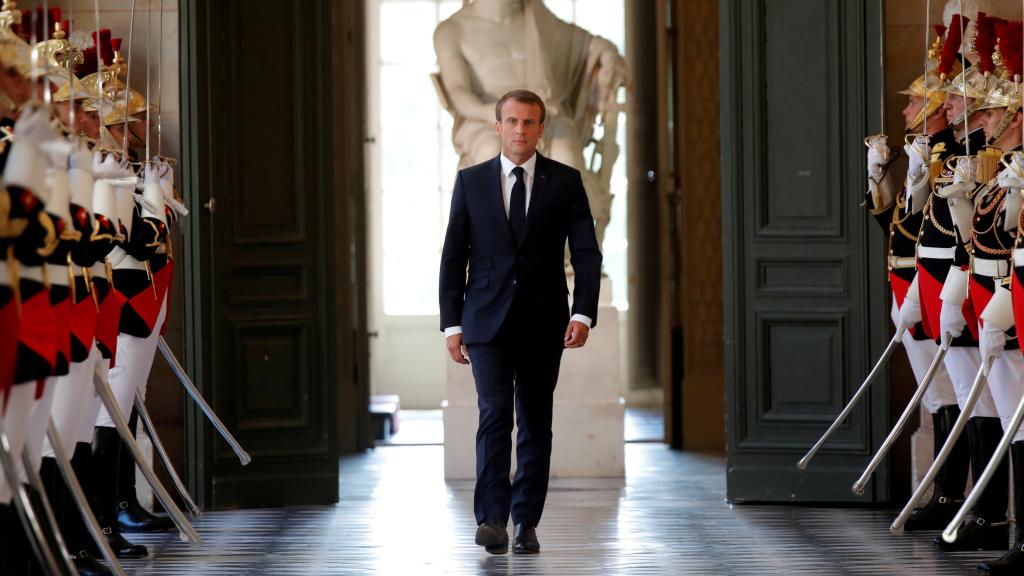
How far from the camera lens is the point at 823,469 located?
6164mm

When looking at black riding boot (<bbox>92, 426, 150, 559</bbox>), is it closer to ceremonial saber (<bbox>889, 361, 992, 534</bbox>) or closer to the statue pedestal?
the statue pedestal

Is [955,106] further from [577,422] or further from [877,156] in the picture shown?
[577,422]

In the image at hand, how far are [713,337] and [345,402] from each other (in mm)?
1946

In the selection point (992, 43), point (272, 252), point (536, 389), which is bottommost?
point (536, 389)

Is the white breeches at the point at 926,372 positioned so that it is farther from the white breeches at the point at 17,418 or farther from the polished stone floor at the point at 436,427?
the white breeches at the point at 17,418

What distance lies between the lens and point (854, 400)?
5.88 m

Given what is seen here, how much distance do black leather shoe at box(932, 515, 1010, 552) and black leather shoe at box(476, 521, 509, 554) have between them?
4.64ft

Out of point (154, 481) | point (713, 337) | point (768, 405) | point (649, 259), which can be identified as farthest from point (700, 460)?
point (154, 481)

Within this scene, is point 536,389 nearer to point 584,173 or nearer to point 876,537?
point 876,537

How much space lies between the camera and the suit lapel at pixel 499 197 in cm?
495

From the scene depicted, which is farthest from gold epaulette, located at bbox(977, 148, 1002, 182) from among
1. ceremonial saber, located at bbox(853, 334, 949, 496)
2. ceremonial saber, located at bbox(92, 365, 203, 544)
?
ceremonial saber, located at bbox(92, 365, 203, 544)

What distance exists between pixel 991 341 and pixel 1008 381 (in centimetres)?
19

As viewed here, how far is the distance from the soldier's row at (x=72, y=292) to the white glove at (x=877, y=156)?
8.23ft

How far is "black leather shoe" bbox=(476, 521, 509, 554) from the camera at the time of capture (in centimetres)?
493
